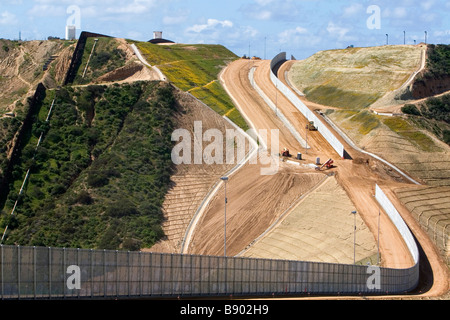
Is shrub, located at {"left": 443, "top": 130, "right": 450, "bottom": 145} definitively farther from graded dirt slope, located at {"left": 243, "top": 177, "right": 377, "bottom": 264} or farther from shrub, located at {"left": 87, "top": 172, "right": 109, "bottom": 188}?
shrub, located at {"left": 87, "top": 172, "right": 109, "bottom": 188}

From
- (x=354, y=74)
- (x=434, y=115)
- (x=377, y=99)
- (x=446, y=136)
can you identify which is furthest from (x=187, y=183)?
(x=354, y=74)

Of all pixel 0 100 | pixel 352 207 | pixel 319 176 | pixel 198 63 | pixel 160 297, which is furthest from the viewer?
pixel 198 63

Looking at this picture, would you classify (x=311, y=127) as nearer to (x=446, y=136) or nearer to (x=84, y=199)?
(x=446, y=136)

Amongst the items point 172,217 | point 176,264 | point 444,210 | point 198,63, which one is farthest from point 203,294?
point 198,63

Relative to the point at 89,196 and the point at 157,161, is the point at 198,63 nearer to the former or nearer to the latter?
A: the point at 157,161

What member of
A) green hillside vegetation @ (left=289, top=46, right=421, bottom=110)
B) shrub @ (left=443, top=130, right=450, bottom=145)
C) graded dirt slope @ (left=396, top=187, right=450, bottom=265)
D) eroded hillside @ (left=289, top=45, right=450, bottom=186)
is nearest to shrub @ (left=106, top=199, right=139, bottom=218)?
graded dirt slope @ (left=396, top=187, right=450, bottom=265)

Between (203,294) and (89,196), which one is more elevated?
(89,196)

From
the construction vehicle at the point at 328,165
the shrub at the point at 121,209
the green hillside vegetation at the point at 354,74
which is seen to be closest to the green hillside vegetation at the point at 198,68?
the green hillside vegetation at the point at 354,74

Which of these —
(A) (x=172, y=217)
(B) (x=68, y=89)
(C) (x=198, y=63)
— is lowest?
(A) (x=172, y=217)
